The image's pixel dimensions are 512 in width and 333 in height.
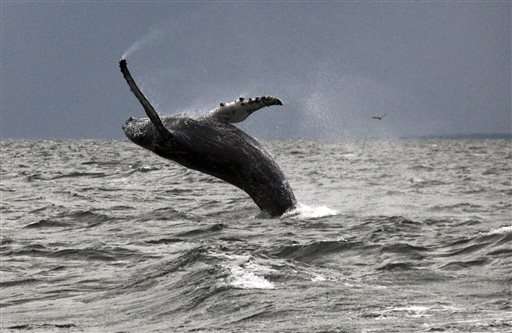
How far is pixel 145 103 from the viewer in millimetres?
9109

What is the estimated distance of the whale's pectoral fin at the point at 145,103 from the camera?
8.55 m

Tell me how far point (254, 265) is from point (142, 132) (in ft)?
7.10

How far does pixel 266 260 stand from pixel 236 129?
7.04ft

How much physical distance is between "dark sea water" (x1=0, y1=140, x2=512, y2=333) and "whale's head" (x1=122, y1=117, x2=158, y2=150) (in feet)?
4.21

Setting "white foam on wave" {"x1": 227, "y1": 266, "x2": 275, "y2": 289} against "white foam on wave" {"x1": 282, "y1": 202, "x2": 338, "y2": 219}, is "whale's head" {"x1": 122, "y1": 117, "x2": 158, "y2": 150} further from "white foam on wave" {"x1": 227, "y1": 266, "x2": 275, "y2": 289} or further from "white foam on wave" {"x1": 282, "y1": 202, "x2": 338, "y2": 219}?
"white foam on wave" {"x1": 282, "y1": 202, "x2": 338, "y2": 219}

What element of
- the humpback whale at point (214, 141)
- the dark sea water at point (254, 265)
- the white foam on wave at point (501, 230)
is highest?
the humpback whale at point (214, 141)

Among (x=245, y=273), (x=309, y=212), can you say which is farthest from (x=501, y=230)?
(x=245, y=273)

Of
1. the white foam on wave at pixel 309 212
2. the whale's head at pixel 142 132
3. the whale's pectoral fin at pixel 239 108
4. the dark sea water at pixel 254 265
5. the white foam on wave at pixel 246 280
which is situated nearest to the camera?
the dark sea water at pixel 254 265

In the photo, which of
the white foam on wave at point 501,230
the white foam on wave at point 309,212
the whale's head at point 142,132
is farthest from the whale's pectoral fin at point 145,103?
the white foam on wave at point 501,230

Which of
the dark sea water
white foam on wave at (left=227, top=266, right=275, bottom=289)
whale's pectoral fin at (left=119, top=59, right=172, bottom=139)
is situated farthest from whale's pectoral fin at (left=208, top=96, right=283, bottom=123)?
white foam on wave at (left=227, top=266, right=275, bottom=289)

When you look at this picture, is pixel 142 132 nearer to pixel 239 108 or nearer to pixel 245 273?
pixel 239 108

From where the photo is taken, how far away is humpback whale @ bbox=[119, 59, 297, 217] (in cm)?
960

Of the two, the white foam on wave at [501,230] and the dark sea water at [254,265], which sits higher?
the dark sea water at [254,265]

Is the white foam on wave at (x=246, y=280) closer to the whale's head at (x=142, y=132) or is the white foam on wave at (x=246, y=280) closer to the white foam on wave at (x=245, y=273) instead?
the white foam on wave at (x=245, y=273)
